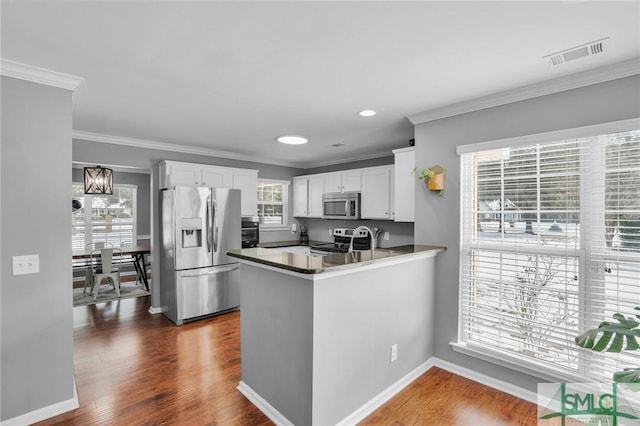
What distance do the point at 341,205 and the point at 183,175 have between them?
242 cm

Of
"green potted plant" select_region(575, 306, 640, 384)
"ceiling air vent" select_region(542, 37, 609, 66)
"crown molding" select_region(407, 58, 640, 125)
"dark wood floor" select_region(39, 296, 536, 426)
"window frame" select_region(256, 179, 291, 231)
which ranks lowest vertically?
"dark wood floor" select_region(39, 296, 536, 426)

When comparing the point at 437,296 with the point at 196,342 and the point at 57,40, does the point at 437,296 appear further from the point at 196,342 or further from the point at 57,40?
the point at 57,40

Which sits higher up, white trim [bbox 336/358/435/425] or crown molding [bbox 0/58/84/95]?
crown molding [bbox 0/58/84/95]

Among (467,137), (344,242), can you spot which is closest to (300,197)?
(344,242)

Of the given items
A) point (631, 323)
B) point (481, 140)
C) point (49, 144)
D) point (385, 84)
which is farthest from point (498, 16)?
point (49, 144)

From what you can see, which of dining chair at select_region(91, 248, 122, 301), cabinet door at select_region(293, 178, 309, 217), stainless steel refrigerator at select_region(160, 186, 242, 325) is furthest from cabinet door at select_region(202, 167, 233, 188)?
dining chair at select_region(91, 248, 122, 301)

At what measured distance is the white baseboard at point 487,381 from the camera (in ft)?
8.07

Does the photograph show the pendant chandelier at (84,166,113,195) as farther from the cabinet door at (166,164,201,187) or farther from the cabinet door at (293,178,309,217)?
the cabinet door at (293,178,309,217)

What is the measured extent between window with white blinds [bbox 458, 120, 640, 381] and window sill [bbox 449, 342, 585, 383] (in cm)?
2

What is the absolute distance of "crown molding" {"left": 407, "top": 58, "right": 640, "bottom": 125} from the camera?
205 cm

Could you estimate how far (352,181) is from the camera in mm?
5105

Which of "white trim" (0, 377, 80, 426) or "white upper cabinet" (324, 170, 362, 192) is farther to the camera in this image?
"white upper cabinet" (324, 170, 362, 192)

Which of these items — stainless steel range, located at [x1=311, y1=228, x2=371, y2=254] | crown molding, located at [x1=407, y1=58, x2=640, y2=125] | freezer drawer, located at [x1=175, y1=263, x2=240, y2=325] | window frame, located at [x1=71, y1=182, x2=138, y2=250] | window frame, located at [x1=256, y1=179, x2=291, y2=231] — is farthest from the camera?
window frame, located at [x1=71, y1=182, x2=138, y2=250]

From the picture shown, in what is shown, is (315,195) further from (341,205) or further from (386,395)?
(386,395)
